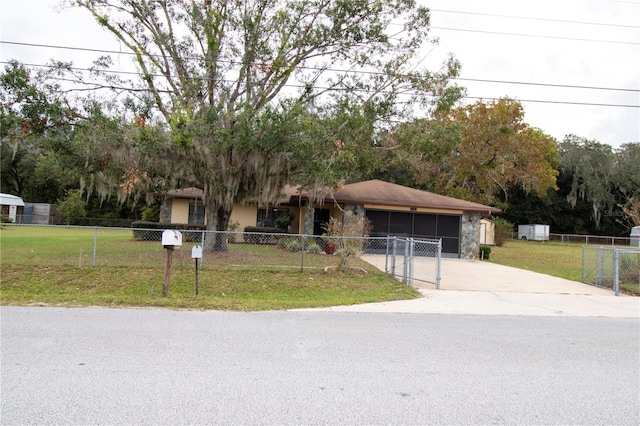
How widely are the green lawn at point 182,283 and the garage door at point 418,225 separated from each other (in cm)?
740

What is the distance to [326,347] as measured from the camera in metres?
5.32

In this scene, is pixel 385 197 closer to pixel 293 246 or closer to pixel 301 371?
pixel 293 246

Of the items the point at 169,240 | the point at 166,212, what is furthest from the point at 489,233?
the point at 169,240

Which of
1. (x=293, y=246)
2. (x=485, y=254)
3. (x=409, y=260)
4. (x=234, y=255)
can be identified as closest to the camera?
(x=409, y=260)

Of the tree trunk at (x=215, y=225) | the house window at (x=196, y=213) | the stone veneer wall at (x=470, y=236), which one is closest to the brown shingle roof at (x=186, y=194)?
the house window at (x=196, y=213)

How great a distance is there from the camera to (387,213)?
2081 centimetres

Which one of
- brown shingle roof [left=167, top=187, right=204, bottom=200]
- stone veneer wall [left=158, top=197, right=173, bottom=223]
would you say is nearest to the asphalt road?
brown shingle roof [left=167, top=187, right=204, bottom=200]

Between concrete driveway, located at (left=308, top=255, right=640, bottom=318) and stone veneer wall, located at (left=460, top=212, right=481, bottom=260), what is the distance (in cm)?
614

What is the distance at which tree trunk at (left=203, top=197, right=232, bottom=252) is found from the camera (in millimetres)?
14805

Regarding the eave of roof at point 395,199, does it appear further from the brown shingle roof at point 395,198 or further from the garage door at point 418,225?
the garage door at point 418,225

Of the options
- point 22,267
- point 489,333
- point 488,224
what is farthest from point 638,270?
point 488,224

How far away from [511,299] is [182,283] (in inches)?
313

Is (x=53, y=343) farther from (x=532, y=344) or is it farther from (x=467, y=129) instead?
(x=467, y=129)

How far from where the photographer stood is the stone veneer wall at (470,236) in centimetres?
2083
